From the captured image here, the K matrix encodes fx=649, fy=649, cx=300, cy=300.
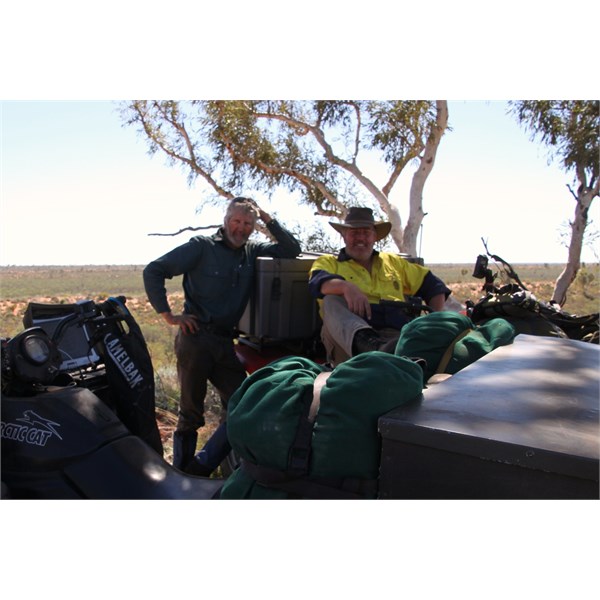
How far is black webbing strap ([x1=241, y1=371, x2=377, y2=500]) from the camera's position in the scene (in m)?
A: 1.67

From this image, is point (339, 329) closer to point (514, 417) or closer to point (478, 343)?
point (478, 343)

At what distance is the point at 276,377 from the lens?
6.18ft

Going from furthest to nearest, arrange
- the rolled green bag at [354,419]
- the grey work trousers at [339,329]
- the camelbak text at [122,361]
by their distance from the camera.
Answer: the grey work trousers at [339,329] → the camelbak text at [122,361] → the rolled green bag at [354,419]

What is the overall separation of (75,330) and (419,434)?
2085mm

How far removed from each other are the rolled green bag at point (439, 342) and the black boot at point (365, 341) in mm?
1501

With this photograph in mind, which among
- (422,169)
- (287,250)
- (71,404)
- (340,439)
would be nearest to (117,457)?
(71,404)

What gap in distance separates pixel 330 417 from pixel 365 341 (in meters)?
2.38

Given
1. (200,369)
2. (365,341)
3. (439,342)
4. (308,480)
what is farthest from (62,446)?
(200,369)

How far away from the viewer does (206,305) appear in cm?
475

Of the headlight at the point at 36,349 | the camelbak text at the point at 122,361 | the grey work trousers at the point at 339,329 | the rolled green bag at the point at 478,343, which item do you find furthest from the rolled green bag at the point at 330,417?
the grey work trousers at the point at 339,329

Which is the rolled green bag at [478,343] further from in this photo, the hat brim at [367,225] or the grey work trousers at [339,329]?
the hat brim at [367,225]

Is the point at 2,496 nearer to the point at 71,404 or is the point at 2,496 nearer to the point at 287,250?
the point at 71,404

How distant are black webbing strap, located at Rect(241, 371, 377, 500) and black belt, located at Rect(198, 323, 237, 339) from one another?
9.89 ft

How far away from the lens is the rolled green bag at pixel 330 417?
1.67 meters
